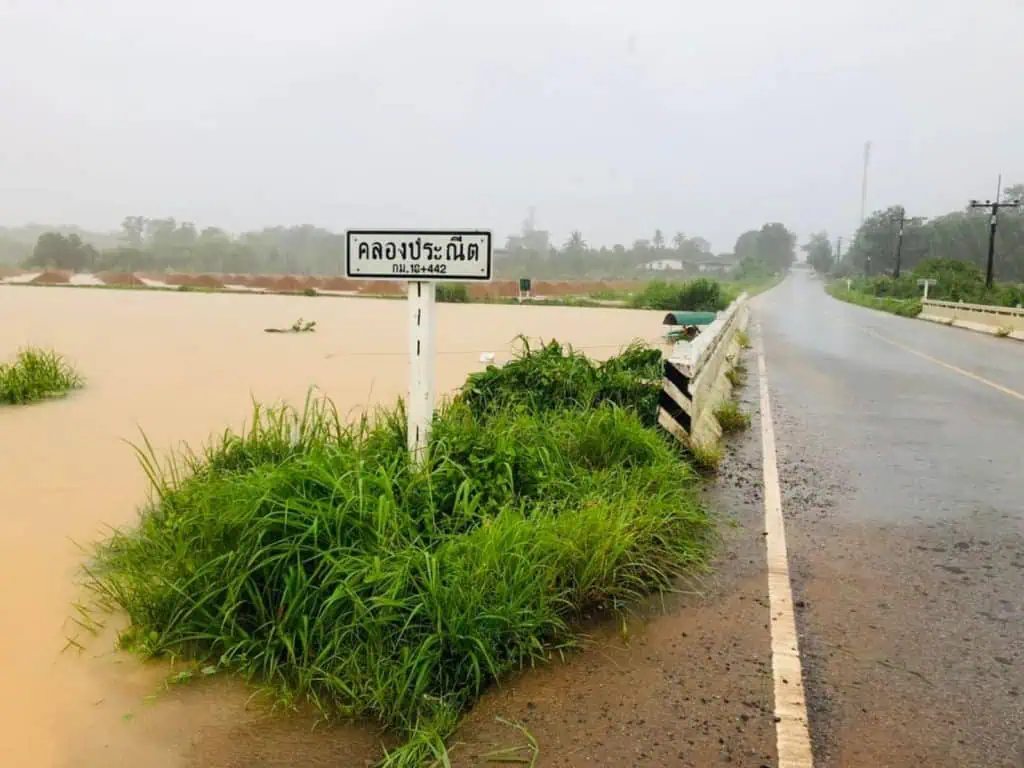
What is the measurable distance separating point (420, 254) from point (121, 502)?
3.53 m

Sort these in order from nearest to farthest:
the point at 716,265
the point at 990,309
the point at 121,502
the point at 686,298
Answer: the point at 121,502, the point at 990,309, the point at 686,298, the point at 716,265

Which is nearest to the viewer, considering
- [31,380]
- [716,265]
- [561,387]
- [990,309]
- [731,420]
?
[561,387]

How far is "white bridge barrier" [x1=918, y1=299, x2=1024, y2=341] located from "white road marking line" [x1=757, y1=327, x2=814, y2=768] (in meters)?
23.6

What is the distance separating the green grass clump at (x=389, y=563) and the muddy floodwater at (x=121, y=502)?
0.70 ft

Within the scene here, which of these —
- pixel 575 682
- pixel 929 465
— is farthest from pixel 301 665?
pixel 929 465

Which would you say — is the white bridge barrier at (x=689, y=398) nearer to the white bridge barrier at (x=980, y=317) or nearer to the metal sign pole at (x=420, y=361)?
the metal sign pole at (x=420, y=361)

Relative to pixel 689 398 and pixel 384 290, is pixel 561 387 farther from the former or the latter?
pixel 384 290

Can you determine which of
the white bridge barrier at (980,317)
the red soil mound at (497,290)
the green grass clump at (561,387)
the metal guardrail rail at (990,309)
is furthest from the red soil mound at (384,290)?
the green grass clump at (561,387)

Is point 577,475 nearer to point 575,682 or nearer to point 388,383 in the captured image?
point 575,682

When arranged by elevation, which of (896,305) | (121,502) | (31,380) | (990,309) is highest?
(990,309)

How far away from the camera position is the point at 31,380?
11070 mm

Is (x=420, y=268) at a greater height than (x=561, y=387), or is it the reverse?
(x=420, y=268)

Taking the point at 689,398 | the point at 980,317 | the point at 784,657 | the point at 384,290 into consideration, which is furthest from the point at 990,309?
the point at 384,290

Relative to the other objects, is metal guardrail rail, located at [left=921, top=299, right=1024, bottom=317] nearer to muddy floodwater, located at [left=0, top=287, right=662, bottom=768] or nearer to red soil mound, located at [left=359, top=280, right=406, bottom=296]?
muddy floodwater, located at [left=0, top=287, right=662, bottom=768]
